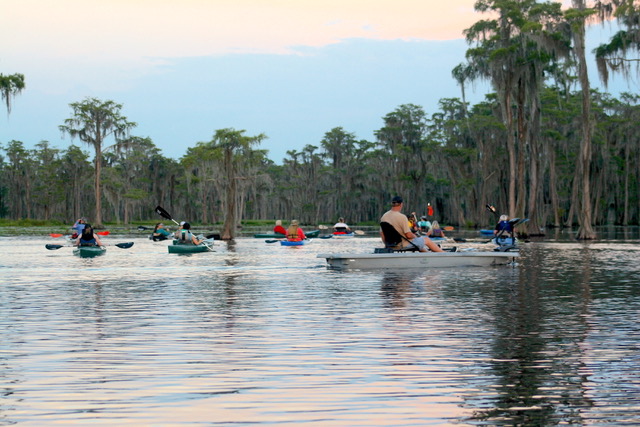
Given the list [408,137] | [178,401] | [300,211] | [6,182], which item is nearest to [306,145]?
[300,211]

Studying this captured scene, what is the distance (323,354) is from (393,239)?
13.2 meters

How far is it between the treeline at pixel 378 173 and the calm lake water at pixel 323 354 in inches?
1437

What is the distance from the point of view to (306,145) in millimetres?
132875

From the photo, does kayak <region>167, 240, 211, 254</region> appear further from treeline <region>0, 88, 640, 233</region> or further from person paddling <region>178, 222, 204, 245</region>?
treeline <region>0, 88, 640, 233</region>

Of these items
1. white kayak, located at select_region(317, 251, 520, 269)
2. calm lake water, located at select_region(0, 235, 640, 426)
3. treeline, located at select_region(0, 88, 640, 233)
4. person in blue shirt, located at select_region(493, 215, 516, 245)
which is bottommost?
calm lake water, located at select_region(0, 235, 640, 426)

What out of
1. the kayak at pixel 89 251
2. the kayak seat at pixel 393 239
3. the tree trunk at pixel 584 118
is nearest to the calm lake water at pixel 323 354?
the kayak seat at pixel 393 239

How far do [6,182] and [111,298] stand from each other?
128424 mm

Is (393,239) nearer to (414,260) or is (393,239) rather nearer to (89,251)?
(414,260)

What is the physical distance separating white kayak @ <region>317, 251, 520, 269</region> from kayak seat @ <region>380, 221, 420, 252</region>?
26 cm

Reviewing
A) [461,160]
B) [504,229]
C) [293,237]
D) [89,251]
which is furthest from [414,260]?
[461,160]

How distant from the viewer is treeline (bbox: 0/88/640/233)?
78.6 m

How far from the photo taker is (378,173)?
10812 centimetres

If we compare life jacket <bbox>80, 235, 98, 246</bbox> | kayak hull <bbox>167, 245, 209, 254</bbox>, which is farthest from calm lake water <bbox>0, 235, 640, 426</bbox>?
kayak hull <bbox>167, 245, 209, 254</bbox>

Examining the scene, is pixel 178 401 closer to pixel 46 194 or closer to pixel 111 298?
pixel 111 298
